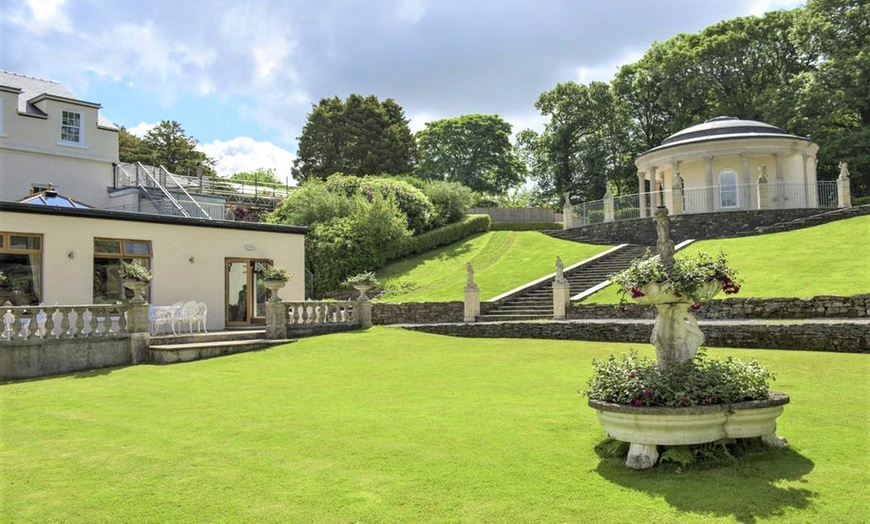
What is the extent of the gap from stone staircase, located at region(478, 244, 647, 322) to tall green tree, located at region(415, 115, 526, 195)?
32.3m

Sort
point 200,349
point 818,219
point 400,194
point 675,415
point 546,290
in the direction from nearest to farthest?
point 675,415 → point 200,349 → point 546,290 → point 818,219 → point 400,194

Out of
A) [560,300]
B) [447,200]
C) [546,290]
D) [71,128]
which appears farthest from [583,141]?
[71,128]

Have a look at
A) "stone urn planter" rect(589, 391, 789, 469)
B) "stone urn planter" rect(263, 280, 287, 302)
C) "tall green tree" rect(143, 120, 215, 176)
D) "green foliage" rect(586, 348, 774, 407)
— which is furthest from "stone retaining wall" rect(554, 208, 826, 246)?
"tall green tree" rect(143, 120, 215, 176)

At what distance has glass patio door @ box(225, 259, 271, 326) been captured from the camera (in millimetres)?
21375

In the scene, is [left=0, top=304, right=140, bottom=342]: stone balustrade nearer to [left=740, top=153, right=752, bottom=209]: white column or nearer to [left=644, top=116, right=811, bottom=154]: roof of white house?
[left=644, top=116, right=811, bottom=154]: roof of white house

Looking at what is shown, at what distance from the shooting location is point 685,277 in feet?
20.0

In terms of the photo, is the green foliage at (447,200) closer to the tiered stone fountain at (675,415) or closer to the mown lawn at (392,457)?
the mown lawn at (392,457)

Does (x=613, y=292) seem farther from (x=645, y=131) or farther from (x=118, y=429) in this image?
(x=645, y=131)

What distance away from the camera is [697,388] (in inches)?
235

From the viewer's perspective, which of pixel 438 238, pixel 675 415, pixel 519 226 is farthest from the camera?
Answer: pixel 519 226

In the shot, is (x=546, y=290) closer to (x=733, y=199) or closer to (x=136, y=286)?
(x=136, y=286)

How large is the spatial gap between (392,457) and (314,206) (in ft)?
93.9

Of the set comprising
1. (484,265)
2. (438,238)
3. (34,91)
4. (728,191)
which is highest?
(34,91)

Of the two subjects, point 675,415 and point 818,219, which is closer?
point 675,415
